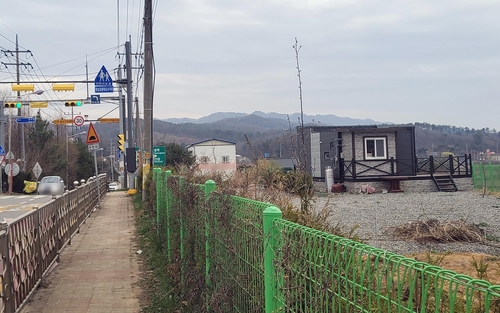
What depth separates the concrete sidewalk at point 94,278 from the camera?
7.10m

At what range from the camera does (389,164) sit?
31625 mm

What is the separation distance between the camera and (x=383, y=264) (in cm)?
231

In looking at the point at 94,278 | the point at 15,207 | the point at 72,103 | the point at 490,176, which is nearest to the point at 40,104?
A: the point at 72,103

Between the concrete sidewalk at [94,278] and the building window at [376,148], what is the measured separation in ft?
66.5

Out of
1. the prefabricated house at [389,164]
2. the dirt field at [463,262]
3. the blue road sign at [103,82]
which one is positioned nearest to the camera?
the dirt field at [463,262]

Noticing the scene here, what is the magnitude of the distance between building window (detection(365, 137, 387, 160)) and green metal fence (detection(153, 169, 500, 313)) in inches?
1021

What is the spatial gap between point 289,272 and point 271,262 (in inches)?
13.8

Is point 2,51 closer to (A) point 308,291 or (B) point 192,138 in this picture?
(A) point 308,291

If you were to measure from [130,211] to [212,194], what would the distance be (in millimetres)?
14313

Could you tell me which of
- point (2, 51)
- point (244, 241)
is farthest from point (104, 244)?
point (2, 51)

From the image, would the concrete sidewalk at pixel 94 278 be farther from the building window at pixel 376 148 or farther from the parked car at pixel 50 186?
the building window at pixel 376 148

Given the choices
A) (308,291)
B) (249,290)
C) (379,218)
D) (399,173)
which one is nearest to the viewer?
(308,291)

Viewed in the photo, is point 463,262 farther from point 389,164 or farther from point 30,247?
point 389,164

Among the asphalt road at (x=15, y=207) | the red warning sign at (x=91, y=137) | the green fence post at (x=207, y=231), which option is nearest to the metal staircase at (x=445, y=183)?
the red warning sign at (x=91, y=137)
